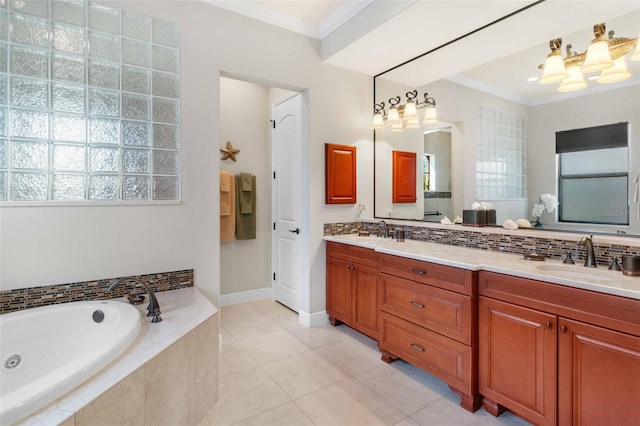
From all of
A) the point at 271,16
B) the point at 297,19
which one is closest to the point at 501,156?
the point at 297,19

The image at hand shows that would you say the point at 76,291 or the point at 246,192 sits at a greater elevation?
the point at 246,192

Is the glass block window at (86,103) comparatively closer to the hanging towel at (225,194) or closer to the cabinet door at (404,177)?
the hanging towel at (225,194)

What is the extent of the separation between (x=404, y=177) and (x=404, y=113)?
25.3 inches

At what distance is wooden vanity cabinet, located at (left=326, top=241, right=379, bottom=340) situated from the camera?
2.62 metres

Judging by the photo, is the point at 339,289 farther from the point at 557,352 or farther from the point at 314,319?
the point at 557,352

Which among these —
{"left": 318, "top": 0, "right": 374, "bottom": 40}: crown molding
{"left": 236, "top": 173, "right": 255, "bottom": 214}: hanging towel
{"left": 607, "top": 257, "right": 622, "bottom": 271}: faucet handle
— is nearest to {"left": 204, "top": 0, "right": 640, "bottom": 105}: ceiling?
{"left": 318, "top": 0, "right": 374, "bottom": 40}: crown molding

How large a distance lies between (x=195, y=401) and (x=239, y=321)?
1.62 m

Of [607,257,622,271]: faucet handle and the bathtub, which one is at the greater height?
[607,257,622,271]: faucet handle

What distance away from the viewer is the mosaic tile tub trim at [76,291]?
1.87 m

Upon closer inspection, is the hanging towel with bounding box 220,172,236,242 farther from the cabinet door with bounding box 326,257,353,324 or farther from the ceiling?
the ceiling

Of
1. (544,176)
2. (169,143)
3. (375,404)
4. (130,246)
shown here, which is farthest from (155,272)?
(544,176)

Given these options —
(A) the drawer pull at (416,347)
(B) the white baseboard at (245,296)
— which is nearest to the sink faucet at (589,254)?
(A) the drawer pull at (416,347)

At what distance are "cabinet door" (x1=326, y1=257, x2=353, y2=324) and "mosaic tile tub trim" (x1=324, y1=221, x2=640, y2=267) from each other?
0.37m

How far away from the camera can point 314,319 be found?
3.13 m
